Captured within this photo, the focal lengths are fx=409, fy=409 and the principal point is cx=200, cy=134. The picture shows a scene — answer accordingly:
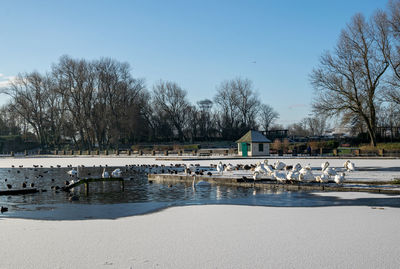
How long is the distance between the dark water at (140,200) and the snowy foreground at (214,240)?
133 centimetres

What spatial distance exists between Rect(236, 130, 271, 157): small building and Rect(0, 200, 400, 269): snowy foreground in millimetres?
33351

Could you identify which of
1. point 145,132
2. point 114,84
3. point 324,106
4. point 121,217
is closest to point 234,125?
point 145,132

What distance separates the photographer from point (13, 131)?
89.6m

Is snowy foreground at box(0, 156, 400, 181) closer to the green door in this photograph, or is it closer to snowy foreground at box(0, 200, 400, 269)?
the green door

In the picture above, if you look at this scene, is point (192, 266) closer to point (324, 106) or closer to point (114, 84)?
point (324, 106)

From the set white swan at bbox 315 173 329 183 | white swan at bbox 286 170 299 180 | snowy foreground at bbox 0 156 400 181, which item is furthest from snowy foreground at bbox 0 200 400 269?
snowy foreground at bbox 0 156 400 181

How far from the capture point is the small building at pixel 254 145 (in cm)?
4469

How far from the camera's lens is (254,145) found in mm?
44688

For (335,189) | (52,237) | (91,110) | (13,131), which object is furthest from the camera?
(13,131)

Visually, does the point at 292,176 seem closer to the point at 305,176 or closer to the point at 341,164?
the point at 305,176

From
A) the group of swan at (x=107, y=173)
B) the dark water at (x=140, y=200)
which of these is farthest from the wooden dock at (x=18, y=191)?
the group of swan at (x=107, y=173)

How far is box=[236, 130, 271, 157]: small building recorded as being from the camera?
44.7 metres

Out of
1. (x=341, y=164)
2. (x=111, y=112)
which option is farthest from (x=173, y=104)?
(x=341, y=164)

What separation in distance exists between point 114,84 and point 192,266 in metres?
65.8
